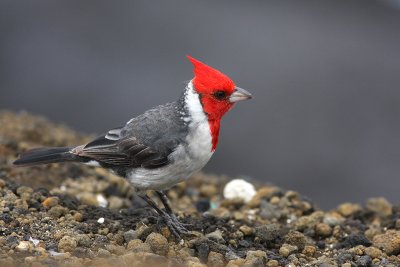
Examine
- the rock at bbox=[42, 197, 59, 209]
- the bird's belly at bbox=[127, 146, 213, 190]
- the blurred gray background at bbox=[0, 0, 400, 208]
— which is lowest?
the rock at bbox=[42, 197, 59, 209]

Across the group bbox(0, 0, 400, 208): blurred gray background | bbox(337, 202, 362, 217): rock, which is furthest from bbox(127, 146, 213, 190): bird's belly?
bbox(0, 0, 400, 208): blurred gray background

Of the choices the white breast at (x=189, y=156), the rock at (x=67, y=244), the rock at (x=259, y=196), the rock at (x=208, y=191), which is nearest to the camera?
the rock at (x=67, y=244)

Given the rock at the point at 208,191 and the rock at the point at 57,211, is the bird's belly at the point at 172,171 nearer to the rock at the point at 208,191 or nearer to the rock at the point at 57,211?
the rock at the point at 57,211

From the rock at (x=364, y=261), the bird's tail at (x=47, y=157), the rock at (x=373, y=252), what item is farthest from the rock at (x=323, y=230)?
the bird's tail at (x=47, y=157)

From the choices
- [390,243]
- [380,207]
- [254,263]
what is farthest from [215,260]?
[380,207]

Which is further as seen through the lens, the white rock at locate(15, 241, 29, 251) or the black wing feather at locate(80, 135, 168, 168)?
the black wing feather at locate(80, 135, 168, 168)

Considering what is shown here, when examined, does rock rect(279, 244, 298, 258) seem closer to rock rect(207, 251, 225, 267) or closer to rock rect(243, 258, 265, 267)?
rock rect(243, 258, 265, 267)

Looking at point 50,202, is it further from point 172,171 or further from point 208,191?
point 208,191
